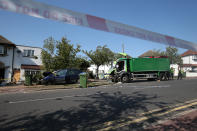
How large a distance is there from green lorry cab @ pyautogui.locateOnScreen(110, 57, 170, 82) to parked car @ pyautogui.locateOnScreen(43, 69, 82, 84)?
470 centimetres

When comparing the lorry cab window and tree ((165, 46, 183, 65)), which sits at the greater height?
tree ((165, 46, 183, 65))

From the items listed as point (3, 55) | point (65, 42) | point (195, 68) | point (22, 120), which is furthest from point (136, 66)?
point (195, 68)

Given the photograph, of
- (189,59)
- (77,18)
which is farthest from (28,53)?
(189,59)

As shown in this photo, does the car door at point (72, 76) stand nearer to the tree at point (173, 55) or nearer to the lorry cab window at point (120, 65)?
the lorry cab window at point (120, 65)

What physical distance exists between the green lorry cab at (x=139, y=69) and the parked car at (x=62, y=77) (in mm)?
4698

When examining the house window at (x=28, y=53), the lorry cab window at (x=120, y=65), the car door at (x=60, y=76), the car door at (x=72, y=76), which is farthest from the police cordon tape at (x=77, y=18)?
the house window at (x=28, y=53)

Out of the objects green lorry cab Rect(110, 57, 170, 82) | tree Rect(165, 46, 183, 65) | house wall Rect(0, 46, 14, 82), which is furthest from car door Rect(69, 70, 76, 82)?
tree Rect(165, 46, 183, 65)

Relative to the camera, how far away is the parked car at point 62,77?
13752mm

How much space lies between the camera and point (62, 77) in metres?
14.3

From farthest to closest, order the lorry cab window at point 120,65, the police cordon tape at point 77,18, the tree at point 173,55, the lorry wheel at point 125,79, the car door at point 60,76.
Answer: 1. the tree at point 173,55
2. the lorry cab window at point 120,65
3. the lorry wheel at point 125,79
4. the car door at point 60,76
5. the police cordon tape at point 77,18

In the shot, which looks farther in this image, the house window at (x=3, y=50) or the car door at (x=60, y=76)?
the house window at (x=3, y=50)

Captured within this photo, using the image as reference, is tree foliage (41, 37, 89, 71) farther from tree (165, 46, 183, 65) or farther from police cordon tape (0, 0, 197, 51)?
tree (165, 46, 183, 65)

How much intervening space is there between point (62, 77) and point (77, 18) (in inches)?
421

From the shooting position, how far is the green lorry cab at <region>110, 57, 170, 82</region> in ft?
50.4
